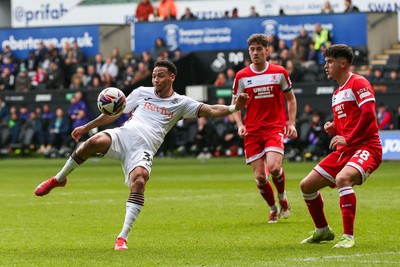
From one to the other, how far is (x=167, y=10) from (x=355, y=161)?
104 ft

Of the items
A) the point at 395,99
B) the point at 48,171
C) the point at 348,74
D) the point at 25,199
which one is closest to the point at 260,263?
the point at 348,74

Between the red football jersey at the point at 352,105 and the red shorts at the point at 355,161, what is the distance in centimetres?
13

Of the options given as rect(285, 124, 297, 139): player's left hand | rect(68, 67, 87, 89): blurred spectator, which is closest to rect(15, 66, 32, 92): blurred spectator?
rect(68, 67, 87, 89): blurred spectator

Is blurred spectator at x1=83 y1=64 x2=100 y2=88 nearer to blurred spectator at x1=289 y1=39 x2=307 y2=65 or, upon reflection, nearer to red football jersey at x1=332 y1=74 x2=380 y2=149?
blurred spectator at x1=289 y1=39 x2=307 y2=65

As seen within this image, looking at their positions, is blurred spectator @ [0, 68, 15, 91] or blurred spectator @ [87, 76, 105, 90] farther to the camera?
blurred spectator @ [0, 68, 15, 91]

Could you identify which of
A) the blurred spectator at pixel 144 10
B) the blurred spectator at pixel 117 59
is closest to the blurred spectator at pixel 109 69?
the blurred spectator at pixel 117 59

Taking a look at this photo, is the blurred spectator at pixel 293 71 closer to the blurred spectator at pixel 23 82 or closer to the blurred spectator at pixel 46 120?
the blurred spectator at pixel 46 120

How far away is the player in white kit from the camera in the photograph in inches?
520

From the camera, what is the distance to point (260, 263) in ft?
37.2

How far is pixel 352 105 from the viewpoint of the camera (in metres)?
12.7

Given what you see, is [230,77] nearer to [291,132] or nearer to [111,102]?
[291,132]

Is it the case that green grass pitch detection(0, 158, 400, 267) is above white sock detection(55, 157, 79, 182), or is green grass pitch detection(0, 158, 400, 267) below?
below

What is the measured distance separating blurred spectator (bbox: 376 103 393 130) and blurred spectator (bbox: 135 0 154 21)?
12.7 m

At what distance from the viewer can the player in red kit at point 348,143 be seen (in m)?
12.4
